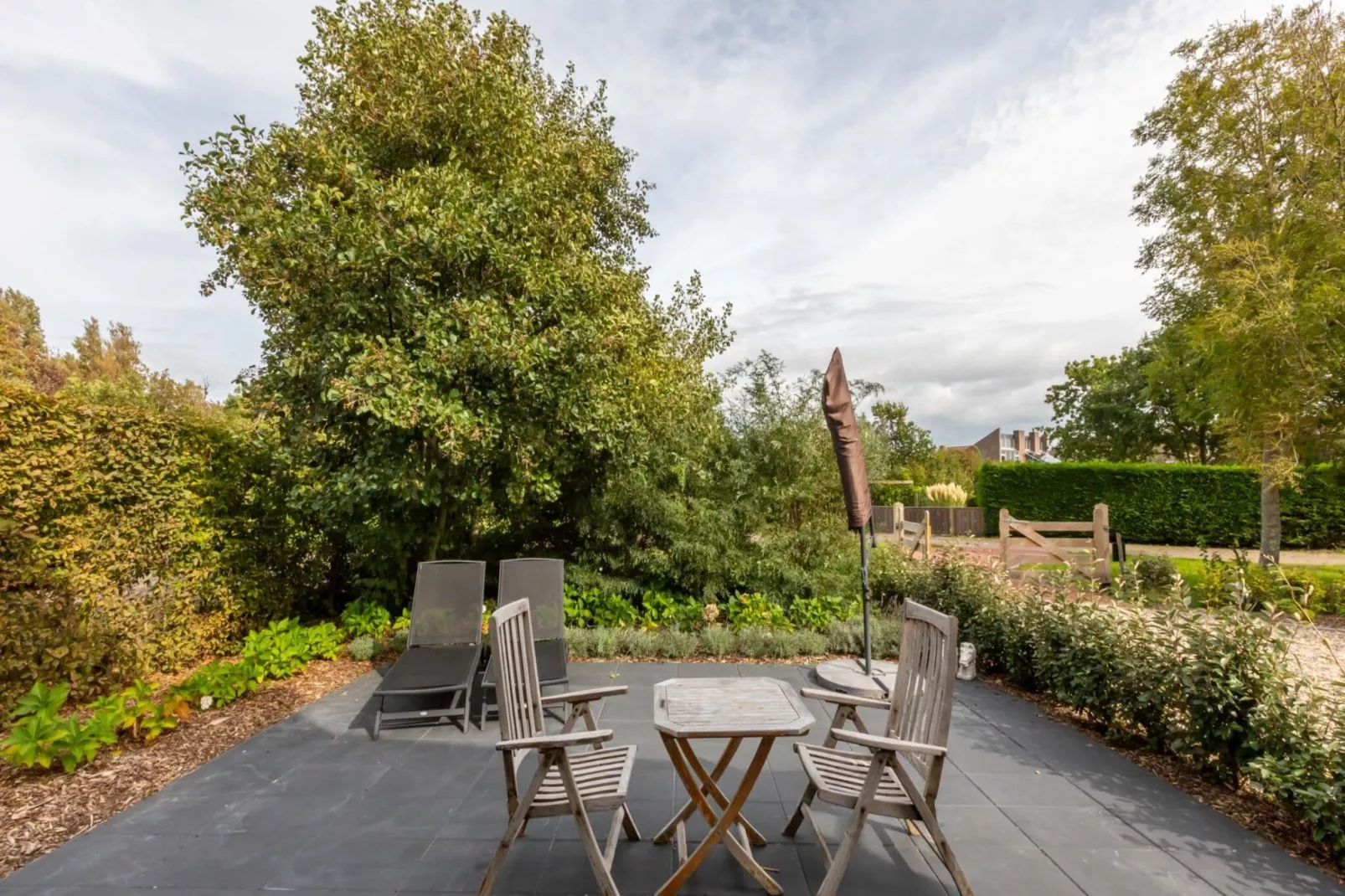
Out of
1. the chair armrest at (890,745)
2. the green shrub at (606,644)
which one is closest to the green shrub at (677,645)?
the green shrub at (606,644)

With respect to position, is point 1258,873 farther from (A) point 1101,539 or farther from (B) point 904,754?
(A) point 1101,539

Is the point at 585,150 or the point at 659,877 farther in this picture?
the point at 585,150

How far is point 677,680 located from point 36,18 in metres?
7.12

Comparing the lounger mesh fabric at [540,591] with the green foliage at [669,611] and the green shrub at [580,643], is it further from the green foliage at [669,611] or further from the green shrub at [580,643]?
the green foliage at [669,611]

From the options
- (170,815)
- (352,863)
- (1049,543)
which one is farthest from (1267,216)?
(170,815)

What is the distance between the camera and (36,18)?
486 centimetres

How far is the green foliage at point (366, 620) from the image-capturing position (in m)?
6.25

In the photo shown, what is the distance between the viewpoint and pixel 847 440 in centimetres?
434

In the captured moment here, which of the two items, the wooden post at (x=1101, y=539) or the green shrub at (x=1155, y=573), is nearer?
the green shrub at (x=1155, y=573)

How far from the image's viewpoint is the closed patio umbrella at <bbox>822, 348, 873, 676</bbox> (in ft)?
13.9

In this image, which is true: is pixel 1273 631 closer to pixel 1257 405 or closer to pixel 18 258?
pixel 1257 405

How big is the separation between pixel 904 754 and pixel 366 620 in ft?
18.8

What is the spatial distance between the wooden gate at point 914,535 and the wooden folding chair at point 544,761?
5.67m

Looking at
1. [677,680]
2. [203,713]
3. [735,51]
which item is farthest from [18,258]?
[677,680]
